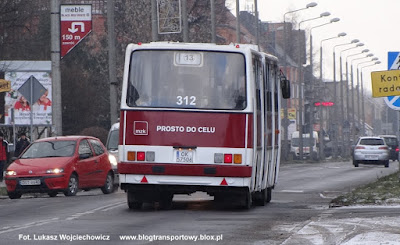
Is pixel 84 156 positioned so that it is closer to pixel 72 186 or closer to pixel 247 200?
pixel 72 186

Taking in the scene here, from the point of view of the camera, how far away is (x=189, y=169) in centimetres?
1883

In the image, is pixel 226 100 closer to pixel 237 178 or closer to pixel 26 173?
pixel 237 178

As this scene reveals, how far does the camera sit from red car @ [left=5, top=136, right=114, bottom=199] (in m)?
26.7

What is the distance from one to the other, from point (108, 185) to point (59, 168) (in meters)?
3.17

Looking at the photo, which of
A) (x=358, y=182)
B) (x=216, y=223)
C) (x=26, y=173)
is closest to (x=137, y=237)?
(x=216, y=223)

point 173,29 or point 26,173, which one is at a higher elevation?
point 173,29

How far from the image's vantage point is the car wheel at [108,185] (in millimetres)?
29531

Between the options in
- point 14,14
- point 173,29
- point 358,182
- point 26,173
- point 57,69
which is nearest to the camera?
point 26,173

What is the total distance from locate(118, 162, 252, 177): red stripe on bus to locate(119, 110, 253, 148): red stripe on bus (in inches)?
13.8

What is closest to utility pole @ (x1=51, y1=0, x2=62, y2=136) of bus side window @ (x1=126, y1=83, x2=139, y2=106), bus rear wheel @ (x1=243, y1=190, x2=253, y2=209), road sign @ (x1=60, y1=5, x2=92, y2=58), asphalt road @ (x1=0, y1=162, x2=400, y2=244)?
road sign @ (x1=60, y1=5, x2=92, y2=58)

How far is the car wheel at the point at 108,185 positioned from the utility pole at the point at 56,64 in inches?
89.7

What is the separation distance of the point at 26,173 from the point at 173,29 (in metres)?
13.5

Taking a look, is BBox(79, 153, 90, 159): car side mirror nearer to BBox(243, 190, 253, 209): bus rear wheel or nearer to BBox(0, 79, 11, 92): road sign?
BBox(0, 79, 11, 92): road sign

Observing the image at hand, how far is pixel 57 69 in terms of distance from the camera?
31047 millimetres
